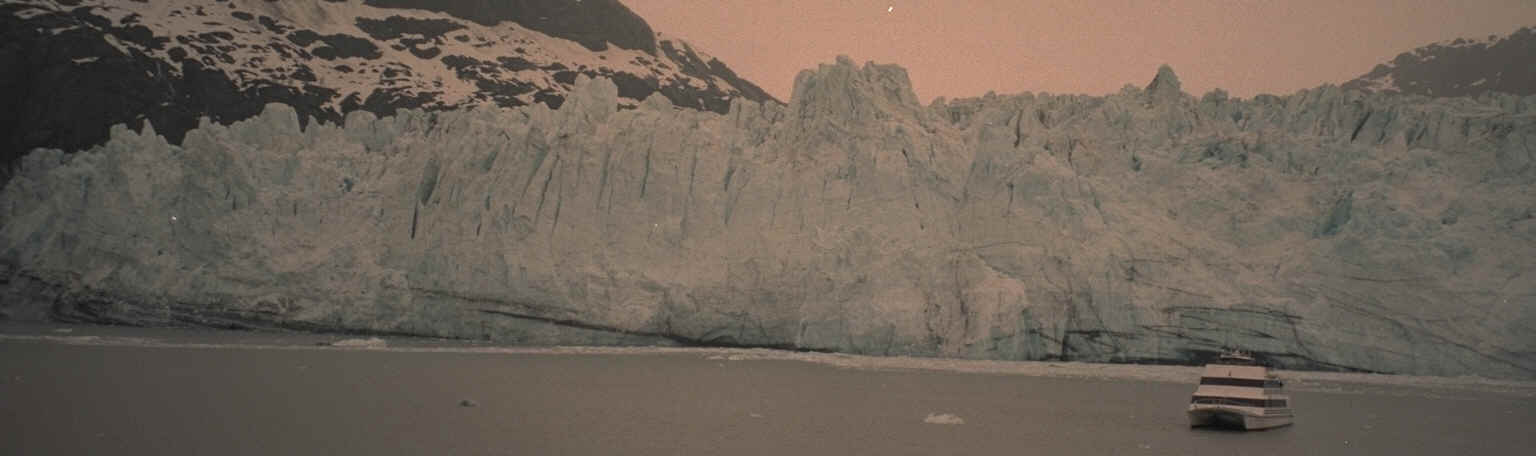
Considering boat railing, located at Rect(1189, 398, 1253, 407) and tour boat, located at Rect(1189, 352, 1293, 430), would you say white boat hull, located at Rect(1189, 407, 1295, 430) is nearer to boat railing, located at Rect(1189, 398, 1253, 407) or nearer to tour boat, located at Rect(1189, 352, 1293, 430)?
tour boat, located at Rect(1189, 352, 1293, 430)

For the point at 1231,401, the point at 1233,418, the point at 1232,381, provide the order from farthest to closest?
the point at 1232,381, the point at 1231,401, the point at 1233,418

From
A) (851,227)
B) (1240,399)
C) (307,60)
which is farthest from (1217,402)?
(307,60)

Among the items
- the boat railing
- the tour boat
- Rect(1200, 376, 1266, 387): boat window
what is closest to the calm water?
the tour boat

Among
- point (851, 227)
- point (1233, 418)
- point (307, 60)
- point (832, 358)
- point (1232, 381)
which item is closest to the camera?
point (1233, 418)

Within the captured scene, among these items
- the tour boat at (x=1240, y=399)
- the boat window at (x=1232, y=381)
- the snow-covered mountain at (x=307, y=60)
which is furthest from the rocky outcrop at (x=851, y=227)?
the snow-covered mountain at (x=307, y=60)

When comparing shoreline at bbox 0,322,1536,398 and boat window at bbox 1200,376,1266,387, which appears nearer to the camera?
boat window at bbox 1200,376,1266,387

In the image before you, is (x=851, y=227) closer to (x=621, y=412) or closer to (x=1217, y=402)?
(x=621, y=412)

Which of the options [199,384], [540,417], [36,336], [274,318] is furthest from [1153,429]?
[36,336]

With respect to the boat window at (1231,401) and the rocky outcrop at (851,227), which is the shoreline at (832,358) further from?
the boat window at (1231,401)
